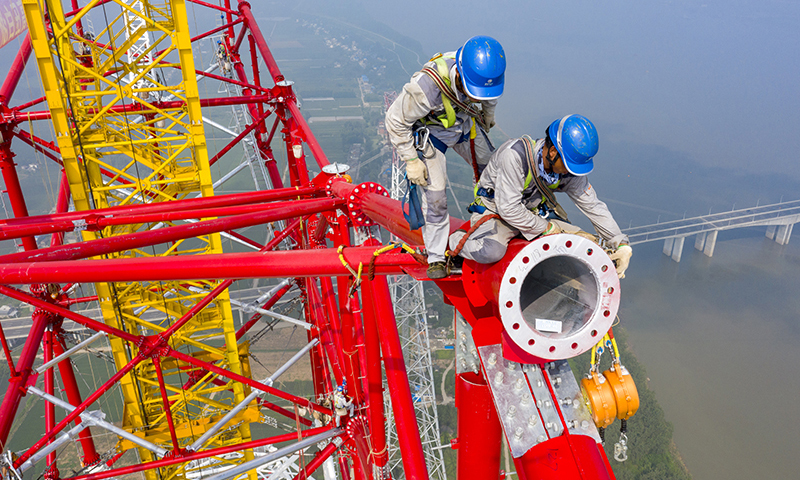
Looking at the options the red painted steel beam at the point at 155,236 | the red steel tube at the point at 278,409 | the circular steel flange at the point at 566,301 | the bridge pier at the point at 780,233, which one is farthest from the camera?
the bridge pier at the point at 780,233

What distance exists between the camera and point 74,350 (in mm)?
11727

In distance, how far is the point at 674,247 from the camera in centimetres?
9681

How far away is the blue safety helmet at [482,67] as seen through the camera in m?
4.78

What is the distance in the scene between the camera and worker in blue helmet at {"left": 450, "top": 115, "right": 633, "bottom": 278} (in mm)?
4484

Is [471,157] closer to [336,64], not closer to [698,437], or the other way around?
[698,437]

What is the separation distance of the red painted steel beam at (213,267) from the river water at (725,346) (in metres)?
63.3

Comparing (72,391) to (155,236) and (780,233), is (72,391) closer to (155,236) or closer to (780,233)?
(155,236)

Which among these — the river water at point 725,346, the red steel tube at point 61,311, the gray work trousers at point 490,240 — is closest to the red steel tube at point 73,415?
the red steel tube at point 61,311

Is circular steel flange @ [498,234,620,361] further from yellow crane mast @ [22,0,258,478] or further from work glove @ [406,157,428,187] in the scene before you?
yellow crane mast @ [22,0,258,478]

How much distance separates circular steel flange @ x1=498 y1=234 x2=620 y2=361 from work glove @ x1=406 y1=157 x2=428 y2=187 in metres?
1.65

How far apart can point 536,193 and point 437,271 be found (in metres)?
1.22

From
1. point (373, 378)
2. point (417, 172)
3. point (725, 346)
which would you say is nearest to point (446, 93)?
point (417, 172)

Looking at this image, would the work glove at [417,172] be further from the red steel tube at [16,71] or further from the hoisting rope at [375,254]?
the red steel tube at [16,71]

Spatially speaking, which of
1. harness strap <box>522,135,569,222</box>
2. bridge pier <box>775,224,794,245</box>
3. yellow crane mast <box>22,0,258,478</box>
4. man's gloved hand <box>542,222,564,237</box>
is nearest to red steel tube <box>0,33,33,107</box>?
yellow crane mast <box>22,0,258,478</box>
